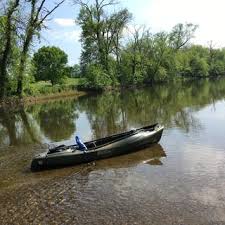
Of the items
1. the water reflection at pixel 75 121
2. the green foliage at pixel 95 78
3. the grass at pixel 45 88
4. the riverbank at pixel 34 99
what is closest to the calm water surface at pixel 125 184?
the water reflection at pixel 75 121

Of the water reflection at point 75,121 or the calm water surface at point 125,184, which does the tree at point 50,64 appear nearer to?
the water reflection at point 75,121

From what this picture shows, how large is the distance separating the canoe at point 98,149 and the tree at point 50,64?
38516mm

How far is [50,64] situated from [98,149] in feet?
137

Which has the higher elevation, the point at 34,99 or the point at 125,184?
the point at 34,99

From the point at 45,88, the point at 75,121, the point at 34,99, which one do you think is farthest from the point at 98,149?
the point at 45,88

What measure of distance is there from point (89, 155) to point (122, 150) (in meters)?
1.72

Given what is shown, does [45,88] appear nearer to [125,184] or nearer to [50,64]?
[50,64]

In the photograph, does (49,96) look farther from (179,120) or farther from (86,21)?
(179,120)

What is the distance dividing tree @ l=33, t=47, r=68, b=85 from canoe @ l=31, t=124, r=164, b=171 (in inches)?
1516

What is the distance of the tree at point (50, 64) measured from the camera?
55.3m

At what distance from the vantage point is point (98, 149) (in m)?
15.6

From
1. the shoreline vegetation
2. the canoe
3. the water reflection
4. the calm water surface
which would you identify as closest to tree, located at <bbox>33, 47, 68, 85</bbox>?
the shoreline vegetation

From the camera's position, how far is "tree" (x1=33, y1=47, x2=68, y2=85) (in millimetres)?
55312

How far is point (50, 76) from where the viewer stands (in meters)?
55.2
